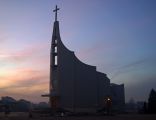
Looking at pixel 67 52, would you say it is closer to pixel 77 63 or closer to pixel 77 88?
pixel 77 63

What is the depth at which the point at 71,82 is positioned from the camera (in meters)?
69.9

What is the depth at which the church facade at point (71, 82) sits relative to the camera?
69375 mm

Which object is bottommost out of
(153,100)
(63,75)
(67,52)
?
(153,100)

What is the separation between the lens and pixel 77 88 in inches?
2776

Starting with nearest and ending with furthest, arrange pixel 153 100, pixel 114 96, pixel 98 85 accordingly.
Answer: pixel 153 100, pixel 98 85, pixel 114 96

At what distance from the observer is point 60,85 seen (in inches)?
2741

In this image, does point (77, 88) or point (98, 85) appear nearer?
point (77, 88)

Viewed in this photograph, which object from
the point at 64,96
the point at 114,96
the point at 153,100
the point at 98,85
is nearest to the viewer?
the point at 153,100

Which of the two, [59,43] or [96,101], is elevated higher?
[59,43]

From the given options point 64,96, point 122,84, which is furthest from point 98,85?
point 122,84

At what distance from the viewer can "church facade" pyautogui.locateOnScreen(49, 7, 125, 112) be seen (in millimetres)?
69375

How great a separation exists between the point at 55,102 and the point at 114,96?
2234cm

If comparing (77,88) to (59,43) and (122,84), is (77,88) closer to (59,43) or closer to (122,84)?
(59,43)

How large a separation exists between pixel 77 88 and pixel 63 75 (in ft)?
13.1
